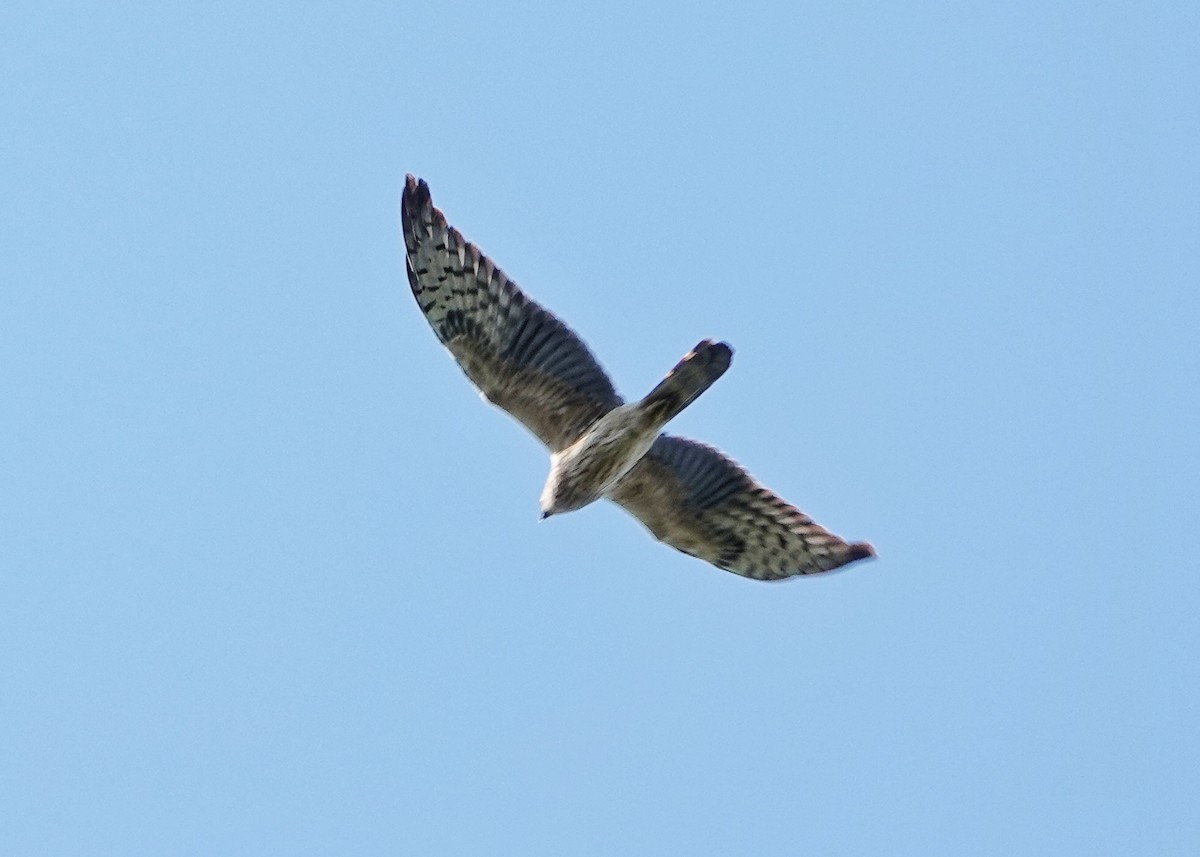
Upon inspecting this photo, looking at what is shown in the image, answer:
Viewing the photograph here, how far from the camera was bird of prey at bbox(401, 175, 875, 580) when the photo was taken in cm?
1370

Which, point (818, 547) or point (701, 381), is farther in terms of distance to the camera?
point (818, 547)

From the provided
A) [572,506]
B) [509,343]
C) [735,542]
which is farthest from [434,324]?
[735,542]

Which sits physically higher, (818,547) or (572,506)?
(818,547)

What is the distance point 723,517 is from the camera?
14.7m

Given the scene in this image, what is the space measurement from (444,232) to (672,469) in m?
2.15

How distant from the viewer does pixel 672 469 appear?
1444 centimetres

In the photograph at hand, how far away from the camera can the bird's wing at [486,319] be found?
45.5 ft

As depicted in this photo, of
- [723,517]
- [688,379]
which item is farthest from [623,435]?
[723,517]

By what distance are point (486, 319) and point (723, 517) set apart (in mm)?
2126

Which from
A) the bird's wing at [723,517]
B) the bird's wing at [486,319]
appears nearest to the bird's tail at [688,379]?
the bird's wing at [486,319]

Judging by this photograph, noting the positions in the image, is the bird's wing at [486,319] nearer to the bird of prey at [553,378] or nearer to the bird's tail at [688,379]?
the bird of prey at [553,378]

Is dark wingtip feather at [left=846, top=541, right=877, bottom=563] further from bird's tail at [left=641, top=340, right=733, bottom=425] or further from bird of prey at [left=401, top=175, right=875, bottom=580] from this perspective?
bird's tail at [left=641, top=340, right=733, bottom=425]

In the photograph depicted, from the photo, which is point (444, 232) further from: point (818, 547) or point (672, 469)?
point (818, 547)

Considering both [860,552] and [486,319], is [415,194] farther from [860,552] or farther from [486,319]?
[860,552]
